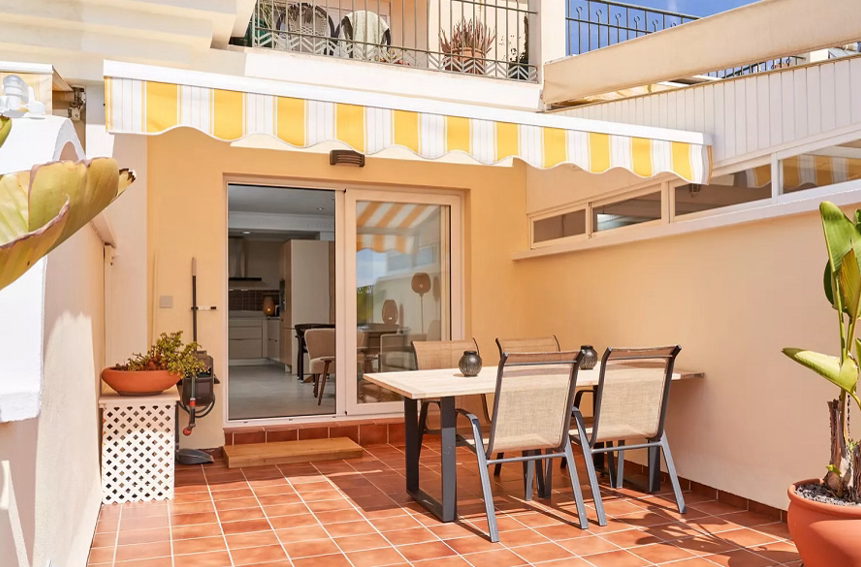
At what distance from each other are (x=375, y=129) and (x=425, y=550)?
2.66m

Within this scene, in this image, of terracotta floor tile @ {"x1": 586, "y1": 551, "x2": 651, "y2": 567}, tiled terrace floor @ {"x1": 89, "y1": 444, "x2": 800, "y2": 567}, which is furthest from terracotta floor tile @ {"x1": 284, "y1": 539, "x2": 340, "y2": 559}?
terracotta floor tile @ {"x1": 586, "y1": 551, "x2": 651, "y2": 567}

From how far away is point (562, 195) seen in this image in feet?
24.5

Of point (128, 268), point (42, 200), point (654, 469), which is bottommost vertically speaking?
point (654, 469)

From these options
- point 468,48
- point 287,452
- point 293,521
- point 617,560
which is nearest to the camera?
point 617,560

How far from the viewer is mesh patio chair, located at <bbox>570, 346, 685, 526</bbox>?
15.3ft

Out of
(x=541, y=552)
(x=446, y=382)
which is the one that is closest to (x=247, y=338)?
(x=446, y=382)

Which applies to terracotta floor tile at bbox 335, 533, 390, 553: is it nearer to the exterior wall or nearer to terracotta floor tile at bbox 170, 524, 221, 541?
terracotta floor tile at bbox 170, 524, 221, 541

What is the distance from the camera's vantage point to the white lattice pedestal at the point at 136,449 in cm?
510

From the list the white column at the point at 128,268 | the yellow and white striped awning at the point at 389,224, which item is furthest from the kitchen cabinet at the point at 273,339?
the white column at the point at 128,268

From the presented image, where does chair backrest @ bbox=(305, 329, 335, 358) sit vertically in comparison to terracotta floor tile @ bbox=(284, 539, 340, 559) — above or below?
above

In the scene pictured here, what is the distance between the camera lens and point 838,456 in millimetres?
3461

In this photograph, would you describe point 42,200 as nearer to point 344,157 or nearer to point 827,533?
point 827,533

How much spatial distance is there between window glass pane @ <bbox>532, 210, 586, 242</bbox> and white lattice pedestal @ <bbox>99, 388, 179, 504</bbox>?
13.9 ft

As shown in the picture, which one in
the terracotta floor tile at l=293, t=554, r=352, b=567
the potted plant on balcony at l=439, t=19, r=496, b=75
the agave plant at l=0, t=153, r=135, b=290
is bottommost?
the terracotta floor tile at l=293, t=554, r=352, b=567
